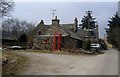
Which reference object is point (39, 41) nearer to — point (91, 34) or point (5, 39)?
point (5, 39)

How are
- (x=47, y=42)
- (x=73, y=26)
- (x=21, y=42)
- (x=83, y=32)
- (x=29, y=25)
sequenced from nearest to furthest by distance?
1. (x=47, y=42)
2. (x=21, y=42)
3. (x=73, y=26)
4. (x=83, y=32)
5. (x=29, y=25)

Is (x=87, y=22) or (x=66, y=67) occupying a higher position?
(x=87, y=22)

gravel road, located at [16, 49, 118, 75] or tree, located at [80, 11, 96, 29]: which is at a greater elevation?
tree, located at [80, 11, 96, 29]

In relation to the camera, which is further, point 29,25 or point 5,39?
→ point 29,25

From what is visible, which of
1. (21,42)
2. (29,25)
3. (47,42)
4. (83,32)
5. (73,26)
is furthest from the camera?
(29,25)

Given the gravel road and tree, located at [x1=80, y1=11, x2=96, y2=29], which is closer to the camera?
the gravel road

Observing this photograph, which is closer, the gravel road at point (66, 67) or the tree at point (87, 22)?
the gravel road at point (66, 67)

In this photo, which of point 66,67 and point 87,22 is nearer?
point 66,67

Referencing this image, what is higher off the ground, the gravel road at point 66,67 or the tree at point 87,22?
the tree at point 87,22

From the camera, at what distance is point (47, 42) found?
177 ft

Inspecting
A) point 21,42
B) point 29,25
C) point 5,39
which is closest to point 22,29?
point 29,25

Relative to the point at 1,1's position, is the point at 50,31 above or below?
below

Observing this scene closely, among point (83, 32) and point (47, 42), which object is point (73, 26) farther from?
point (47, 42)

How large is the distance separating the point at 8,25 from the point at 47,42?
5921 centimetres
